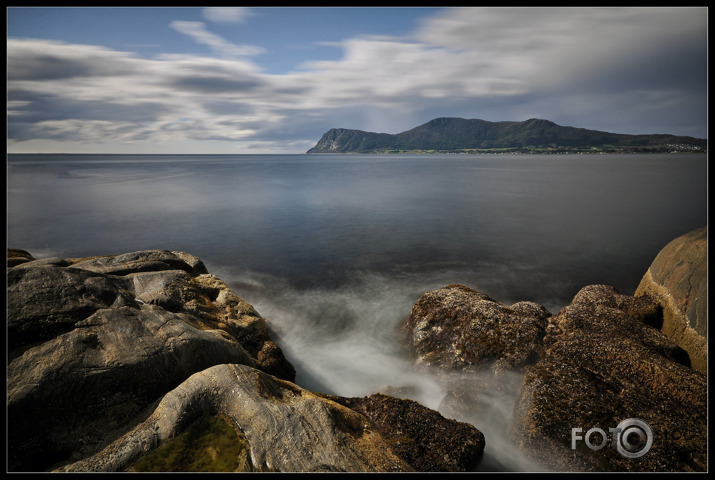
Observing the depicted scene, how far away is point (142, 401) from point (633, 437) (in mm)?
9815

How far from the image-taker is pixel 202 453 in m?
5.11

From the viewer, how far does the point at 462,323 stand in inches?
444

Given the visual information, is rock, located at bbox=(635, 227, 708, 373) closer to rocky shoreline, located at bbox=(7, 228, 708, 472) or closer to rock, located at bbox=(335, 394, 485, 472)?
rocky shoreline, located at bbox=(7, 228, 708, 472)

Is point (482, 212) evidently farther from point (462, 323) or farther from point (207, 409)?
point (207, 409)

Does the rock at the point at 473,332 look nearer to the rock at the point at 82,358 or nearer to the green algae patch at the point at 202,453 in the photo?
the rock at the point at 82,358

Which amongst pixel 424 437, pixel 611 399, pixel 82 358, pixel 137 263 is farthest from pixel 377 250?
pixel 82 358

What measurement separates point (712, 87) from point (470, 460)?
26.9 ft

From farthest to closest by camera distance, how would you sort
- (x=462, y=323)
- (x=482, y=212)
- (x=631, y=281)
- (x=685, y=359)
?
(x=482, y=212)
(x=631, y=281)
(x=462, y=323)
(x=685, y=359)

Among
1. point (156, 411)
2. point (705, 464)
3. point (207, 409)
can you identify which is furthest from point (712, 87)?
point (156, 411)

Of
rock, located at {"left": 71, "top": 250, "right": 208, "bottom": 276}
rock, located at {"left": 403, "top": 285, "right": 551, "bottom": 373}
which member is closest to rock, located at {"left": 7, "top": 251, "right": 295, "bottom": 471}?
rock, located at {"left": 71, "top": 250, "right": 208, "bottom": 276}

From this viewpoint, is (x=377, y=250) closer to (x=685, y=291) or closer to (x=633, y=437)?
(x=685, y=291)

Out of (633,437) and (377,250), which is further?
(377,250)

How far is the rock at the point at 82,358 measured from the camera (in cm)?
510

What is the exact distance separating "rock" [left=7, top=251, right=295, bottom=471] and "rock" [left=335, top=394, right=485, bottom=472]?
151 inches
